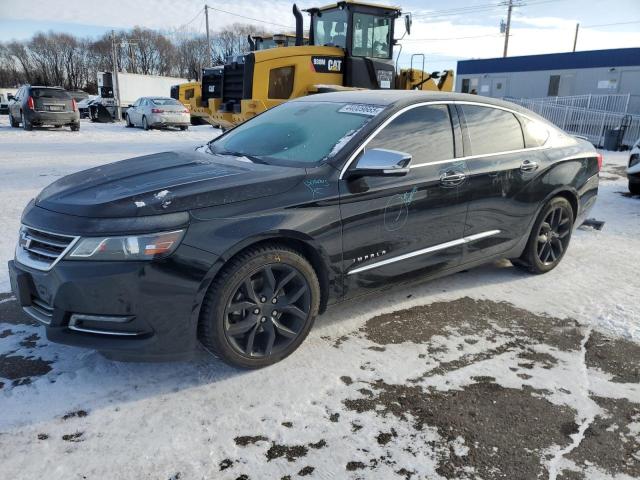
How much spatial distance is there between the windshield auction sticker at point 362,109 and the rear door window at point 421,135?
14 cm

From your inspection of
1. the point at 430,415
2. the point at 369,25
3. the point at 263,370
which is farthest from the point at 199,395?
the point at 369,25

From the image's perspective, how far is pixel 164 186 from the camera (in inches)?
112

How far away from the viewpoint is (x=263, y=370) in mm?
2996

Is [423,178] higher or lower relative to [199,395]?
higher

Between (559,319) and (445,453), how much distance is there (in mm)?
1933

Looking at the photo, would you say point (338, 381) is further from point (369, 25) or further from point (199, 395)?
point (369, 25)

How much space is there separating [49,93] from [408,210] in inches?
748

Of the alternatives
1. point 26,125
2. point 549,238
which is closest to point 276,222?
point 549,238

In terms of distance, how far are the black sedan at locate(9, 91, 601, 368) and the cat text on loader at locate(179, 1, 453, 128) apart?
675 cm

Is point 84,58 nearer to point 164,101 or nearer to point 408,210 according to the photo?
point 164,101

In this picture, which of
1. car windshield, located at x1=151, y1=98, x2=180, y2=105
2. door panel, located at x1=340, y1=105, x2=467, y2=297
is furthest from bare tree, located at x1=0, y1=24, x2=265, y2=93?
door panel, located at x1=340, y1=105, x2=467, y2=297

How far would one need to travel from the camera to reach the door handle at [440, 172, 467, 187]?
143 inches

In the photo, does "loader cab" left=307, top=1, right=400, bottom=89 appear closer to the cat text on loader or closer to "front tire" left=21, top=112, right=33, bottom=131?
the cat text on loader

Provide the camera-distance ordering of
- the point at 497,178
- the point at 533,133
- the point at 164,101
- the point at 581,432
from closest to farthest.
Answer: the point at 581,432, the point at 497,178, the point at 533,133, the point at 164,101
